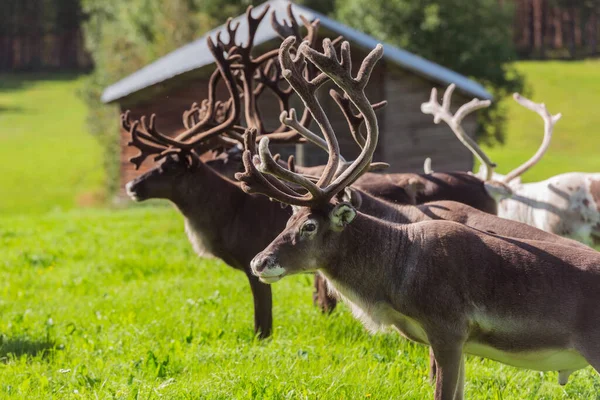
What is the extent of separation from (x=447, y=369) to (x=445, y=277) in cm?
47

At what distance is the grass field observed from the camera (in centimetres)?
553

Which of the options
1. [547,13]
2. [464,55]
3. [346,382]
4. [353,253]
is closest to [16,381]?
[346,382]

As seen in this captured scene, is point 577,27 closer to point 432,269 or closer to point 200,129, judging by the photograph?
point 200,129

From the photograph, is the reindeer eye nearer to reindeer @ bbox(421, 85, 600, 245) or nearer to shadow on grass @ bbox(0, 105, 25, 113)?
Result: reindeer @ bbox(421, 85, 600, 245)

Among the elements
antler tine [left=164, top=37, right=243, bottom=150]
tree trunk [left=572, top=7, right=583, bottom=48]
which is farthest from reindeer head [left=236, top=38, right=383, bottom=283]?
tree trunk [left=572, top=7, right=583, bottom=48]

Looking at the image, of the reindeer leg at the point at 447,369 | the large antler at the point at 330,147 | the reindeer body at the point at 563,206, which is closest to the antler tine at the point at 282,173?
the large antler at the point at 330,147

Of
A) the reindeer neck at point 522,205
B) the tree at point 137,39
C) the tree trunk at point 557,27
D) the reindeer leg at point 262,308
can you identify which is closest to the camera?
the reindeer leg at point 262,308

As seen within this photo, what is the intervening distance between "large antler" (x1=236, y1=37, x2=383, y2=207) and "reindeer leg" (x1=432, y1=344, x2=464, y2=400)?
1016mm

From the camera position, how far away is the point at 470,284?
4.60m

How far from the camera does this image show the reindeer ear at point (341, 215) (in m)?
4.69

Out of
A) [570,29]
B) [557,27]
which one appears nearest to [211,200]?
[570,29]

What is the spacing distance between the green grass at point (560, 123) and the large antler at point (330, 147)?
88.7 ft

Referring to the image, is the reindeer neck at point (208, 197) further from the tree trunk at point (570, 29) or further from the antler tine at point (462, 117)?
the tree trunk at point (570, 29)

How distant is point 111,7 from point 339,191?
4109 centimetres
